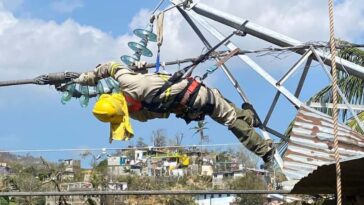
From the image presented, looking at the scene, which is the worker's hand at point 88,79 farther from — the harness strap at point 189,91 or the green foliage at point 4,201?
the green foliage at point 4,201

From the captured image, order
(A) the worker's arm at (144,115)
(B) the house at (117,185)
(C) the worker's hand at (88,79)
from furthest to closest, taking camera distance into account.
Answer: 1. (B) the house at (117,185)
2. (C) the worker's hand at (88,79)
3. (A) the worker's arm at (144,115)

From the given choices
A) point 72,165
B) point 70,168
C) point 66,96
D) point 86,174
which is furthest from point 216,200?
point 66,96

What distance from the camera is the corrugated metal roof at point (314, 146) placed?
4188 mm

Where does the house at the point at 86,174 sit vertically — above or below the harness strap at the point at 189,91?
below

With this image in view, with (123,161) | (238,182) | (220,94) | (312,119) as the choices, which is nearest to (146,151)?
(123,161)

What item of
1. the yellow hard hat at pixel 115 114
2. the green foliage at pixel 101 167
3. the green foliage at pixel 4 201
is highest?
the yellow hard hat at pixel 115 114

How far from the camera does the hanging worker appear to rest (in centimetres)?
531

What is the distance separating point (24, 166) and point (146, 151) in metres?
1.53

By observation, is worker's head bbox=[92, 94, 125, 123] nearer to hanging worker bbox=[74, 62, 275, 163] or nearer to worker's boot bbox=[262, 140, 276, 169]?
hanging worker bbox=[74, 62, 275, 163]

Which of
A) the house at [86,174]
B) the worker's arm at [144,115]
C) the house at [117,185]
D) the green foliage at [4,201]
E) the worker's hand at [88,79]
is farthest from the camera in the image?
the house at [117,185]

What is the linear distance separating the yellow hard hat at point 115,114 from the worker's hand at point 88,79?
43 centimetres

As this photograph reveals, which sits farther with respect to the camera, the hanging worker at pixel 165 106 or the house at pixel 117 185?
the house at pixel 117 185

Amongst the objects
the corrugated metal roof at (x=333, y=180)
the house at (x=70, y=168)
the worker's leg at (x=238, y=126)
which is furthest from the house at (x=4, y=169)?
the corrugated metal roof at (x=333, y=180)

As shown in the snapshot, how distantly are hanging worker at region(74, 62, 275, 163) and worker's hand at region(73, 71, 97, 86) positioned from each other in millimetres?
71
